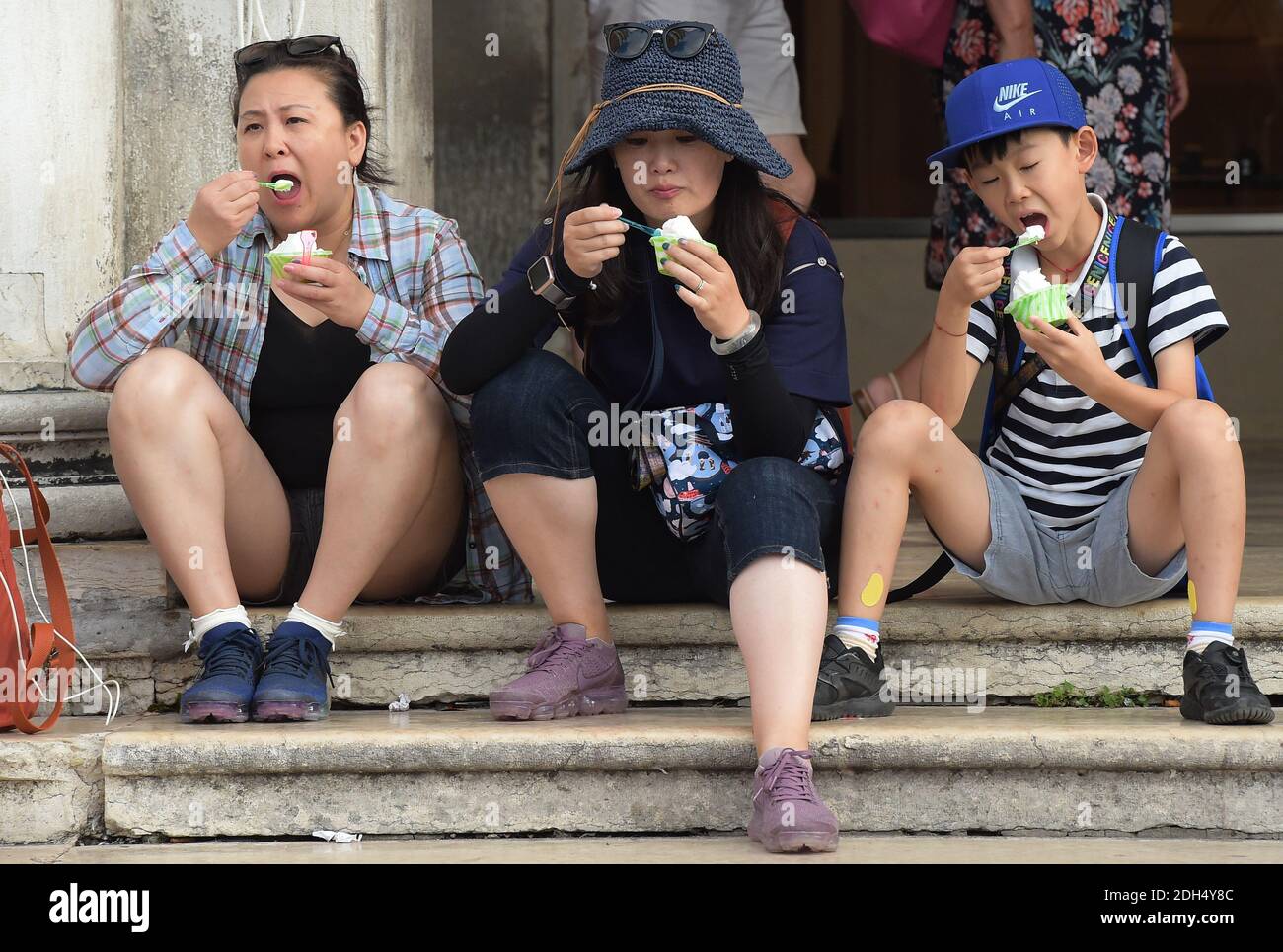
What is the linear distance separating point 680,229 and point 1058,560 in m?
1.01

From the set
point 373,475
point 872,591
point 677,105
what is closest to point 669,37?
point 677,105

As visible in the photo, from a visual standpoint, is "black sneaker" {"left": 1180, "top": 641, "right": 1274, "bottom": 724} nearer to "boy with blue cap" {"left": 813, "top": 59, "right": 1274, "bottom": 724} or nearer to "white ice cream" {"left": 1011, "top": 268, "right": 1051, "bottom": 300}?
"boy with blue cap" {"left": 813, "top": 59, "right": 1274, "bottom": 724}

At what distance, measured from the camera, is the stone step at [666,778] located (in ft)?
9.68

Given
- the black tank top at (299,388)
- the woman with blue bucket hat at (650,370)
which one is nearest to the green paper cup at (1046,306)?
the woman with blue bucket hat at (650,370)

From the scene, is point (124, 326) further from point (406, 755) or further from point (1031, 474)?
point (1031, 474)

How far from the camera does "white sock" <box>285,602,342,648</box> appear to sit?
10.7 feet

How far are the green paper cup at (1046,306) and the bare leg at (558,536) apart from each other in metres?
0.88

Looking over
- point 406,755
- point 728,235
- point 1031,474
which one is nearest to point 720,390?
point 728,235

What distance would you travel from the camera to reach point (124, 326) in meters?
3.27

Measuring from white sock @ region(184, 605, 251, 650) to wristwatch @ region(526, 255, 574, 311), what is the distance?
2.79ft

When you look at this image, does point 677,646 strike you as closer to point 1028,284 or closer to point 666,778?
point 666,778

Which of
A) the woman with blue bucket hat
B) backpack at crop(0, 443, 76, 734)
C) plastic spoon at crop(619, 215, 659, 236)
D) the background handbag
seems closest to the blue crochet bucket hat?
the woman with blue bucket hat

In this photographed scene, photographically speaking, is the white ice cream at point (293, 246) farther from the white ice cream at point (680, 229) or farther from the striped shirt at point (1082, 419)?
the striped shirt at point (1082, 419)

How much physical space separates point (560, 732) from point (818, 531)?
23.1 inches
